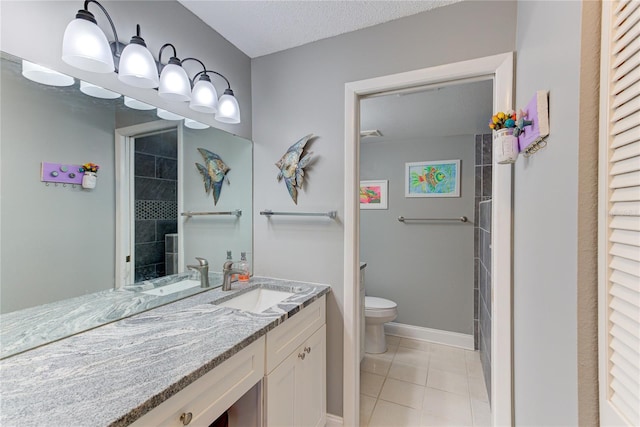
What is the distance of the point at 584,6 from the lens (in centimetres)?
59

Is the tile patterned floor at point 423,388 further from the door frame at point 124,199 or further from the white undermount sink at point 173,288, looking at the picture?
the door frame at point 124,199

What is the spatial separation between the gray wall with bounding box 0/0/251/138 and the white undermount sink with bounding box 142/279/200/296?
0.89 meters

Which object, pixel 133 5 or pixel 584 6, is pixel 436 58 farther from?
pixel 133 5

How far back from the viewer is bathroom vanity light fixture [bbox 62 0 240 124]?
0.95 meters

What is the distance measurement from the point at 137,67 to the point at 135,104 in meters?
0.16

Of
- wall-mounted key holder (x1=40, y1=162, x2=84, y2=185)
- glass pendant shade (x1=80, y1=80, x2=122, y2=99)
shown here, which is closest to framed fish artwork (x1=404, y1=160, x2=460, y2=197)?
glass pendant shade (x1=80, y1=80, x2=122, y2=99)

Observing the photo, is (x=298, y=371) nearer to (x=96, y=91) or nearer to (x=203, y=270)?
(x=203, y=270)

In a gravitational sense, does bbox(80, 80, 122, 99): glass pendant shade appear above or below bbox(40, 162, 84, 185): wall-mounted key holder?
above

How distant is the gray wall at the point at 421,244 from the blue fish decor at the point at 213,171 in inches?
72.8

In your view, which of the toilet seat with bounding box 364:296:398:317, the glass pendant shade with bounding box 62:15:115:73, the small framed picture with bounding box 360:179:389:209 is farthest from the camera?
the small framed picture with bounding box 360:179:389:209

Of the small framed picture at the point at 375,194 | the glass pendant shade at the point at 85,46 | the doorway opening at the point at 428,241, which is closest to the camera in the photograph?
the glass pendant shade at the point at 85,46

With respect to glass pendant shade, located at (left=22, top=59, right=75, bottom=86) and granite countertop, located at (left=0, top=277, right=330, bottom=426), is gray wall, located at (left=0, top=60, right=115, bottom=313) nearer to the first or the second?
glass pendant shade, located at (left=22, top=59, right=75, bottom=86)

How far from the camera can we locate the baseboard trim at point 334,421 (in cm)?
162

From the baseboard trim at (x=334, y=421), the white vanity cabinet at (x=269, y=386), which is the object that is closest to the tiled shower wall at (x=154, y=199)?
the white vanity cabinet at (x=269, y=386)
